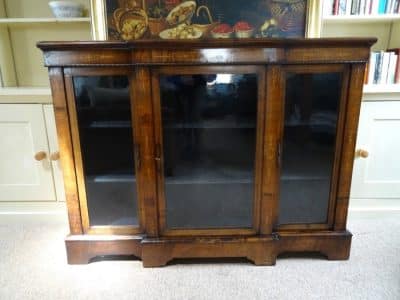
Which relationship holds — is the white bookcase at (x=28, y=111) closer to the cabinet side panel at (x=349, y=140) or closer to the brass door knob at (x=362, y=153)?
the cabinet side panel at (x=349, y=140)

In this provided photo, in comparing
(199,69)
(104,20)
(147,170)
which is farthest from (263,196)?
(104,20)

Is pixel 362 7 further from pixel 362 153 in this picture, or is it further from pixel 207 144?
pixel 207 144

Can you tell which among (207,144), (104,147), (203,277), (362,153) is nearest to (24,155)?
(104,147)

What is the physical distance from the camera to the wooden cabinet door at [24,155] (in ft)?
5.84

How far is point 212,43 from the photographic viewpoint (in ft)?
4.12

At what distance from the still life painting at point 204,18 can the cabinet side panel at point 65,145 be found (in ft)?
1.74

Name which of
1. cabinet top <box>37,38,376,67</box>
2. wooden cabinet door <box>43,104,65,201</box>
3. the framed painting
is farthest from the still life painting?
wooden cabinet door <box>43,104,65,201</box>

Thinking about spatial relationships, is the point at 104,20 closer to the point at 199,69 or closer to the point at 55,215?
the point at 199,69

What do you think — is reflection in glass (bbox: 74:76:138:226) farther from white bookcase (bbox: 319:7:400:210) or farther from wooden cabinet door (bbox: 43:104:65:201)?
white bookcase (bbox: 319:7:400:210)

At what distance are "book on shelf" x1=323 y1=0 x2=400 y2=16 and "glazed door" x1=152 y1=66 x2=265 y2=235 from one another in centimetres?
79

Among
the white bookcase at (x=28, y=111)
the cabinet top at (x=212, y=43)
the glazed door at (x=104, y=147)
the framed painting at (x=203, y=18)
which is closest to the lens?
the cabinet top at (x=212, y=43)

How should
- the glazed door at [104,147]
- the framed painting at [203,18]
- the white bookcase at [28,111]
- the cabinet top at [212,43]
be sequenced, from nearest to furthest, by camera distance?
1. the cabinet top at [212,43]
2. the glazed door at [104,147]
3. the framed painting at [203,18]
4. the white bookcase at [28,111]

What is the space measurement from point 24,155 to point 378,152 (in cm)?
222

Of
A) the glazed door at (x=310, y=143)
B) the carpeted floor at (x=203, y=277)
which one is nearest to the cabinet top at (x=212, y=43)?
the glazed door at (x=310, y=143)
